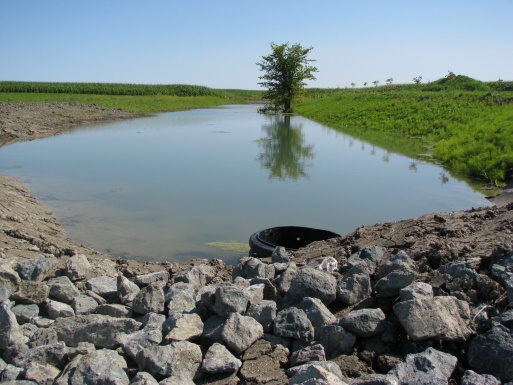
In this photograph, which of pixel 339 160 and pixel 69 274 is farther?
pixel 339 160

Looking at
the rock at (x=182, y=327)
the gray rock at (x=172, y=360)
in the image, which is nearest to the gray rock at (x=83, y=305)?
the rock at (x=182, y=327)

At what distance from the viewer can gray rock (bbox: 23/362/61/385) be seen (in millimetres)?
3191

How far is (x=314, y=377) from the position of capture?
9.52 ft

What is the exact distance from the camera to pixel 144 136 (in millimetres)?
21469

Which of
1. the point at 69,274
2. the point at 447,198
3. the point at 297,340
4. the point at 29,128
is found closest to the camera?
the point at 297,340

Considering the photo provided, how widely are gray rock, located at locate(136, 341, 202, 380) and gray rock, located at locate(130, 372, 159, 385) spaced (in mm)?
119

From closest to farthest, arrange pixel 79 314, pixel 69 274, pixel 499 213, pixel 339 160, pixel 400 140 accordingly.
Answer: pixel 79 314 < pixel 69 274 < pixel 499 213 < pixel 339 160 < pixel 400 140

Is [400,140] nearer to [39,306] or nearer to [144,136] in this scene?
[144,136]

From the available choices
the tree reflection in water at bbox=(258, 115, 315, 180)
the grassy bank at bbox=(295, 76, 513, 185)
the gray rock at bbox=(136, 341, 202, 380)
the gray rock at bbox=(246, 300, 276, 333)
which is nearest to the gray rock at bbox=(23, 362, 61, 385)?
the gray rock at bbox=(136, 341, 202, 380)

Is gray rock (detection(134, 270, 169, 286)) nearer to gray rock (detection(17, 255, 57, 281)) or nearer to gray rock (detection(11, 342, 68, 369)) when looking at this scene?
gray rock (detection(17, 255, 57, 281))

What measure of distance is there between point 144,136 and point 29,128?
5.65 meters

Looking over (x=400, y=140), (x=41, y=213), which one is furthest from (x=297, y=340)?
(x=400, y=140)

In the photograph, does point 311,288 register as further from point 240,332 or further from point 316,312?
point 240,332

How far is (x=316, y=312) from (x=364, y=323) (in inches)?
15.8
